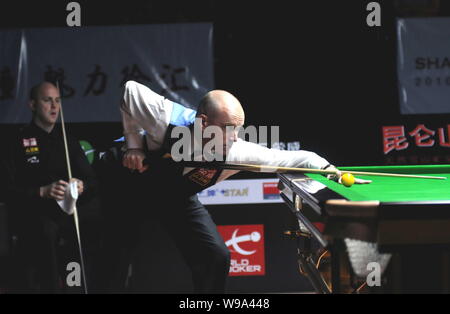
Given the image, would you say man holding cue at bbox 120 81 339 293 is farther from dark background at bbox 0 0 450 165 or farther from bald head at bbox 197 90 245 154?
dark background at bbox 0 0 450 165

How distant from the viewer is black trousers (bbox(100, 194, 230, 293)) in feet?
8.52

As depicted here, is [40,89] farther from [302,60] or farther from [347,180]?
[347,180]

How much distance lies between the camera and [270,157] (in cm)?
271

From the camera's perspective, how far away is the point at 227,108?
8.29 ft

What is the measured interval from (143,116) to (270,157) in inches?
27.6

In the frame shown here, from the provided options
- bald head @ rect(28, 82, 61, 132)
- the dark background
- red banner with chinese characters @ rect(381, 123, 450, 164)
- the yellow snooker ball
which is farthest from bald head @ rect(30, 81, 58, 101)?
red banner with chinese characters @ rect(381, 123, 450, 164)

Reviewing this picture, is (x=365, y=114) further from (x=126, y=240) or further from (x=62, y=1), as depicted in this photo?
(x=62, y=1)

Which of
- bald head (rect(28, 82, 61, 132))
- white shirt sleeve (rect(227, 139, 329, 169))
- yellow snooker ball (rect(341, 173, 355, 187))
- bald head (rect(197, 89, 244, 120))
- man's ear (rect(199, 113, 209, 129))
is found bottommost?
yellow snooker ball (rect(341, 173, 355, 187))

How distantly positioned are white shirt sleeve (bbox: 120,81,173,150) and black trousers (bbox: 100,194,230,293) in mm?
322

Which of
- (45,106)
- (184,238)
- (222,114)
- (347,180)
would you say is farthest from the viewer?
(45,106)

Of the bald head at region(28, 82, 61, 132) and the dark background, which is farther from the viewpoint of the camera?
the dark background

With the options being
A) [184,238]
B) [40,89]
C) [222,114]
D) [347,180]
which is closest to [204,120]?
[222,114]

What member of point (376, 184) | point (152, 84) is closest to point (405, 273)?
point (376, 184)

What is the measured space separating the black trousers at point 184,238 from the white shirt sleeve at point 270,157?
0.34 metres
